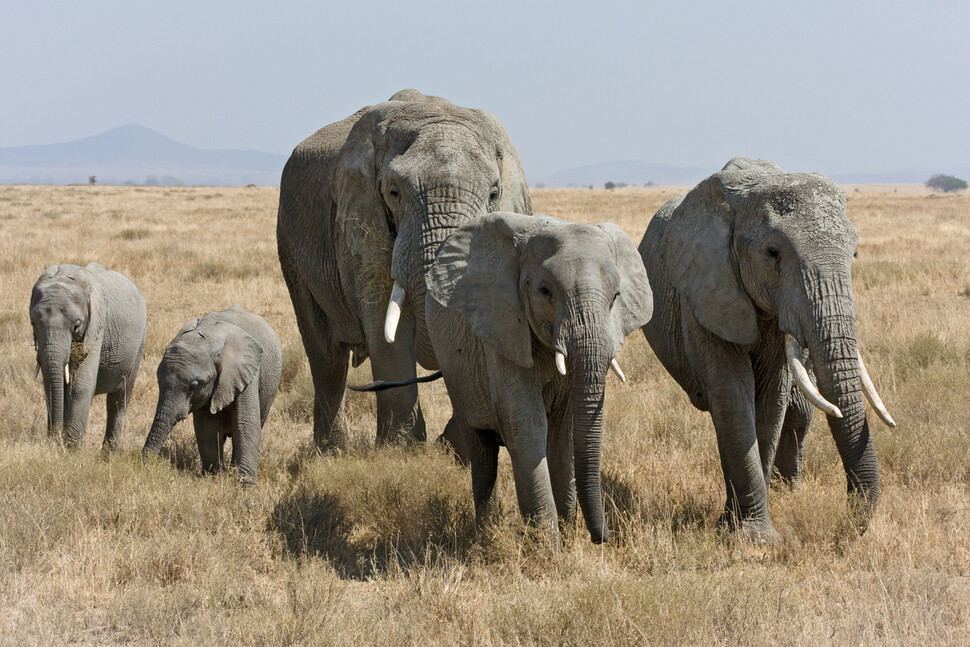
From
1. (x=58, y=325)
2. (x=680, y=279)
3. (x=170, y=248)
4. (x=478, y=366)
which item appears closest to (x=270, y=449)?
(x=58, y=325)

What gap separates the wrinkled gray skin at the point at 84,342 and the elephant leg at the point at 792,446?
472 centimetres

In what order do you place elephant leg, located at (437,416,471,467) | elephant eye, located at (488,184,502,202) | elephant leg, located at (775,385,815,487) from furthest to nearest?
elephant leg, located at (437,416,471,467) < elephant eye, located at (488,184,502,202) < elephant leg, located at (775,385,815,487)

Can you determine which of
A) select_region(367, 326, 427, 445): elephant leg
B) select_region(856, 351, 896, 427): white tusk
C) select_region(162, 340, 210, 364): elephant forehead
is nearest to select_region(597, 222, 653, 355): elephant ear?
select_region(856, 351, 896, 427): white tusk

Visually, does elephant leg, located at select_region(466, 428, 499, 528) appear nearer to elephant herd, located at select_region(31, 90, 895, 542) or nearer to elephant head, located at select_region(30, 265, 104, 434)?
elephant herd, located at select_region(31, 90, 895, 542)

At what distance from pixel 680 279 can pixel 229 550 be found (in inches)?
111

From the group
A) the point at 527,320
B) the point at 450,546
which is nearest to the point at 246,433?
the point at 450,546

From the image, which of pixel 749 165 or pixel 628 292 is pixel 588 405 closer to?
pixel 628 292

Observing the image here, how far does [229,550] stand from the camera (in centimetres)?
545

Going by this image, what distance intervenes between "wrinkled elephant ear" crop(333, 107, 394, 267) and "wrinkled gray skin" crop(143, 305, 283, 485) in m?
1.06

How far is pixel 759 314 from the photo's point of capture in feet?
17.5

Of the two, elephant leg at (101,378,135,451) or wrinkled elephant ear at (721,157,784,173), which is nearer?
wrinkled elephant ear at (721,157,784,173)

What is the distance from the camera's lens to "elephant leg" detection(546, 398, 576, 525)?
204 inches

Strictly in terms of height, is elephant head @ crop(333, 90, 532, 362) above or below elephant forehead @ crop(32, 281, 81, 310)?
above

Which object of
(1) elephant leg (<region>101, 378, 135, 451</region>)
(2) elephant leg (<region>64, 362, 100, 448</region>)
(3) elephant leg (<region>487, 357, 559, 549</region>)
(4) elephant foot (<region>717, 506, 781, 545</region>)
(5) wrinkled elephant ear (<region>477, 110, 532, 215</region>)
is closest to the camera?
(3) elephant leg (<region>487, 357, 559, 549</region>)
